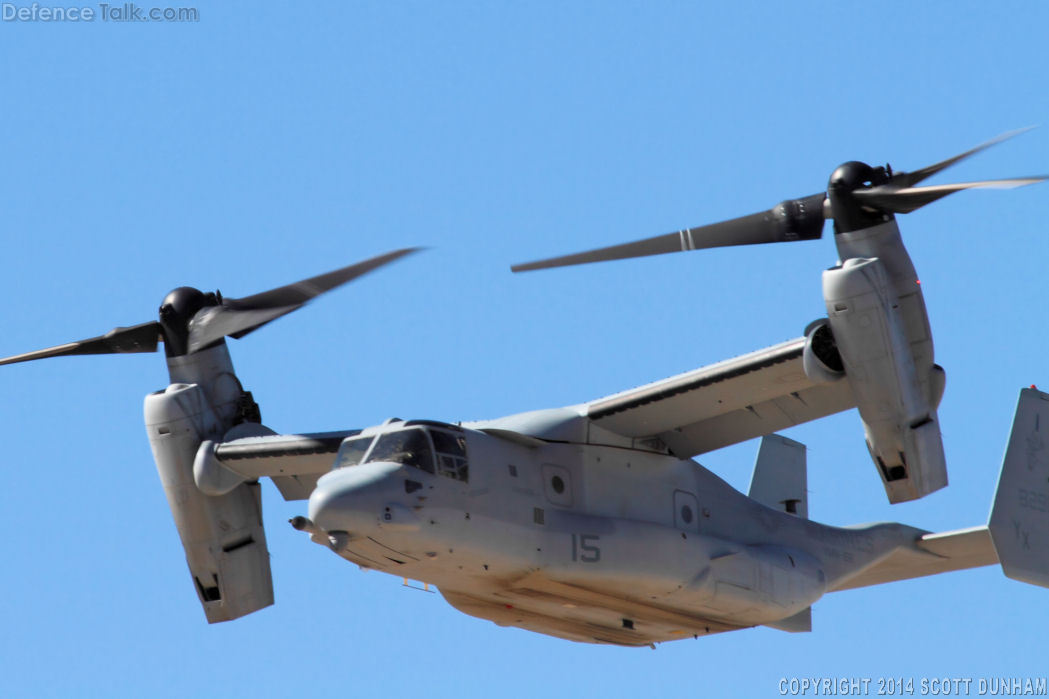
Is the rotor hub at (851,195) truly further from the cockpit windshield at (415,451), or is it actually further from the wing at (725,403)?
the cockpit windshield at (415,451)

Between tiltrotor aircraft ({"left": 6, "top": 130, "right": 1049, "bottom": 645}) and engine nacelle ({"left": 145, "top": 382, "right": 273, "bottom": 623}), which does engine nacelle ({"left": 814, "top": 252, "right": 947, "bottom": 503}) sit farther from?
engine nacelle ({"left": 145, "top": 382, "right": 273, "bottom": 623})

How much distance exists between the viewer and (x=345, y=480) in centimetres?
1672

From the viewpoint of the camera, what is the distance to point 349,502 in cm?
1650

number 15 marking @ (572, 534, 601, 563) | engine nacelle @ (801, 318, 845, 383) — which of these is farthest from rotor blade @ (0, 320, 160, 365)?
engine nacelle @ (801, 318, 845, 383)

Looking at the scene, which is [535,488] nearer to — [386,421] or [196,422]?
[386,421]

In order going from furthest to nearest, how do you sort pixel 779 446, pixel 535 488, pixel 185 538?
pixel 779 446 → pixel 185 538 → pixel 535 488

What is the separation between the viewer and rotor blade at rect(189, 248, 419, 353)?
20828 mm

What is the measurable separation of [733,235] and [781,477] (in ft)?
18.8

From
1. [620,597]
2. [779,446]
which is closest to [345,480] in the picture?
[620,597]

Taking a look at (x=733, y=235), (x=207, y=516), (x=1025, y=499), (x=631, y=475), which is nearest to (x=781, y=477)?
(x=1025, y=499)

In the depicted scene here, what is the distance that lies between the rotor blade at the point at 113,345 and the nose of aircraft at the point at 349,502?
6.26 meters

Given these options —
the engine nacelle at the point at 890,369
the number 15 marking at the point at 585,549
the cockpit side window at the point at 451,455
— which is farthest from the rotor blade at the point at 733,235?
the number 15 marking at the point at 585,549

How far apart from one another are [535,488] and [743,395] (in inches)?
106

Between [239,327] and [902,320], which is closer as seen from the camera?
[902,320]
